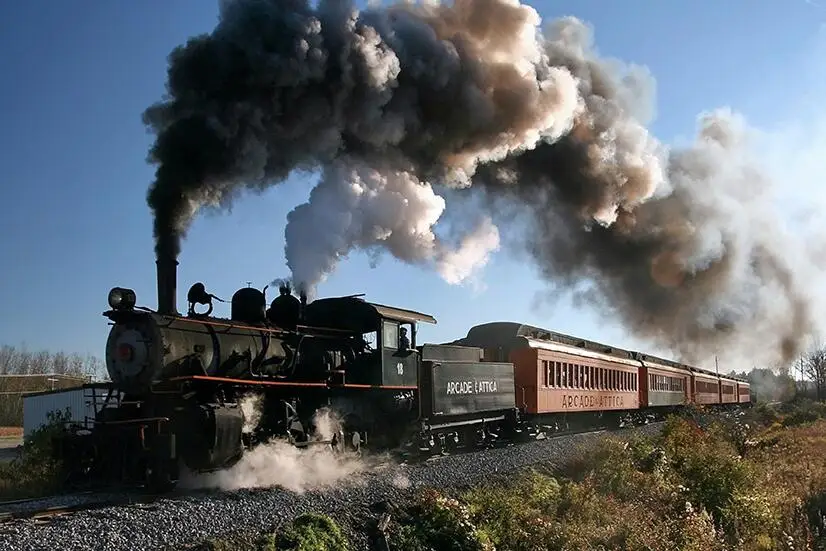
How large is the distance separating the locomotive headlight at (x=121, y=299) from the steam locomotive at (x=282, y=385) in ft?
0.06

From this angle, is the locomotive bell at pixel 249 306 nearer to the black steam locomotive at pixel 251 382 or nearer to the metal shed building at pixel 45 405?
the black steam locomotive at pixel 251 382

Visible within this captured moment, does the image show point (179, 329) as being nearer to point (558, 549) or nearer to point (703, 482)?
point (558, 549)

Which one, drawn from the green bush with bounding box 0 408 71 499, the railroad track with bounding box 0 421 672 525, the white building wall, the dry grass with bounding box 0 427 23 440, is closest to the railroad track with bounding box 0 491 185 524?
the railroad track with bounding box 0 421 672 525

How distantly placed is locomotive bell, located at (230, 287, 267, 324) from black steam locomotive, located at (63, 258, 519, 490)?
0.06 ft

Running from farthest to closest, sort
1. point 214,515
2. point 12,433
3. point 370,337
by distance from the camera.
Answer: point 12,433
point 370,337
point 214,515

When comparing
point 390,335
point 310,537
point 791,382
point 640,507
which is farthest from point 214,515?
point 791,382

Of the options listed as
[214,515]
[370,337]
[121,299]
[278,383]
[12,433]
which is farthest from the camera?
[12,433]

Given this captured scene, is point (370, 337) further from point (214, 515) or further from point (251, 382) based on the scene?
point (214, 515)

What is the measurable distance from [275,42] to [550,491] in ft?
29.3

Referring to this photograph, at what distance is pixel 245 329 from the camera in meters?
11.7

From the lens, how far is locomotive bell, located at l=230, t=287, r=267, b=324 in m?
12.4

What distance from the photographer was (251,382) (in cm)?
1103

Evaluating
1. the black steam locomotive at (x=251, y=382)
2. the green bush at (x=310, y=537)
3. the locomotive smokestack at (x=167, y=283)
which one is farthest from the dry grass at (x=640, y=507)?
the locomotive smokestack at (x=167, y=283)

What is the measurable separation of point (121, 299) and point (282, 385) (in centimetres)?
262
